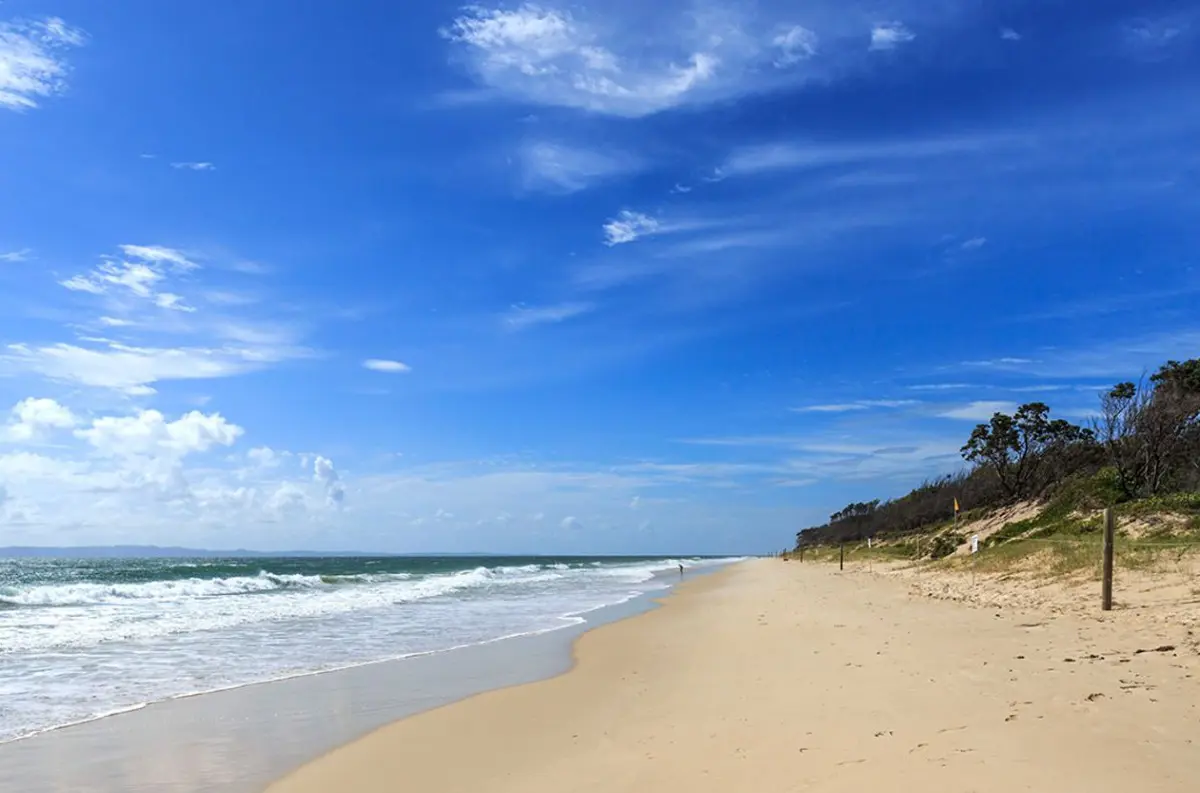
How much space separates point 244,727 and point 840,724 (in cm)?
695

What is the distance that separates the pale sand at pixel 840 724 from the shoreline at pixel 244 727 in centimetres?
60

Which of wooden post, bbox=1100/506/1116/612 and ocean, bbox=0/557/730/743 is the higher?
wooden post, bbox=1100/506/1116/612

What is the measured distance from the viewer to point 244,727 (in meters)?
9.24

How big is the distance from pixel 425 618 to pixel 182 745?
49.6 ft

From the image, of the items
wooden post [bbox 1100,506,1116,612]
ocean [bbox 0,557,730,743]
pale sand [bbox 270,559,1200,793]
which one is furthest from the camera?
wooden post [bbox 1100,506,1116,612]

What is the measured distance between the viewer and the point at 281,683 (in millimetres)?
12211

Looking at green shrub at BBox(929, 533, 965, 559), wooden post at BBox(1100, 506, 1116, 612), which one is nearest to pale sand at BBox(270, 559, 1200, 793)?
wooden post at BBox(1100, 506, 1116, 612)

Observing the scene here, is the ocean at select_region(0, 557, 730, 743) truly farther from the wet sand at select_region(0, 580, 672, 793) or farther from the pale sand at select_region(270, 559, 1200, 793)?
the pale sand at select_region(270, 559, 1200, 793)

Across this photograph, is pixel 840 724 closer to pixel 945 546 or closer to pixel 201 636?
pixel 201 636

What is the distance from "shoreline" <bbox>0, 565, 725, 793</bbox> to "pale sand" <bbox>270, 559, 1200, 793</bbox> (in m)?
0.60

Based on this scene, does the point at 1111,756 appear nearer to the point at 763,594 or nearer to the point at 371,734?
the point at 371,734

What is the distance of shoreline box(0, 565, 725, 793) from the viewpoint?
7379 millimetres

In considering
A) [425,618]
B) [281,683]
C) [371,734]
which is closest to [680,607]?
[425,618]

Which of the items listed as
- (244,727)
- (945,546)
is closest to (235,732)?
(244,727)
